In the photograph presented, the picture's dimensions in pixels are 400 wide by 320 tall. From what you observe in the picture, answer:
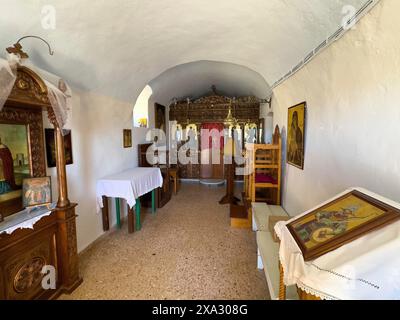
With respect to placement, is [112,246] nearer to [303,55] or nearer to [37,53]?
[37,53]

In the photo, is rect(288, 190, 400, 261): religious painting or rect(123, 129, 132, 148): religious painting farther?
rect(123, 129, 132, 148): religious painting

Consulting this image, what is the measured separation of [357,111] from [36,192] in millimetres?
2632

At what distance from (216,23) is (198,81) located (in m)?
3.55

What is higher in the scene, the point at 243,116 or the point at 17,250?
the point at 243,116

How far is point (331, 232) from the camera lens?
97cm

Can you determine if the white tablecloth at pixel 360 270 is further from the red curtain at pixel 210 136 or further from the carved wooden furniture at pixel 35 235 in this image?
the red curtain at pixel 210 136

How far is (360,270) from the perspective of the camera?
743 millimetres

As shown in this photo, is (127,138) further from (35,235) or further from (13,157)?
(35,235)

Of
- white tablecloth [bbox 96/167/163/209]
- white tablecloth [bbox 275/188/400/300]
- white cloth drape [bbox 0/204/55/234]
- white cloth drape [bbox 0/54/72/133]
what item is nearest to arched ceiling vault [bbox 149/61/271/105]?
white tablecloth [bbox 96/167/163/209]

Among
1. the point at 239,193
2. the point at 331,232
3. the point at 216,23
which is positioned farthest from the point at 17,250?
the point at 239,193

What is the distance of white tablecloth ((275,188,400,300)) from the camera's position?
28.5 inches

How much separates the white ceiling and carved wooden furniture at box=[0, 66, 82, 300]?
1.60ft

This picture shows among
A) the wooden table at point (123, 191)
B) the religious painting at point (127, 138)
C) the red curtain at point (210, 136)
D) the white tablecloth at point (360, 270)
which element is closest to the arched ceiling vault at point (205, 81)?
the red curtain at point (210, 136)

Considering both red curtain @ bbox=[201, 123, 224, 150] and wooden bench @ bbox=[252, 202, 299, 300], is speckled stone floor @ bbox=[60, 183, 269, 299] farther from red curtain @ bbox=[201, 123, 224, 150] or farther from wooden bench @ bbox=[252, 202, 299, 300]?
red curtain @ bbox=[201, 123, 224, 150]
